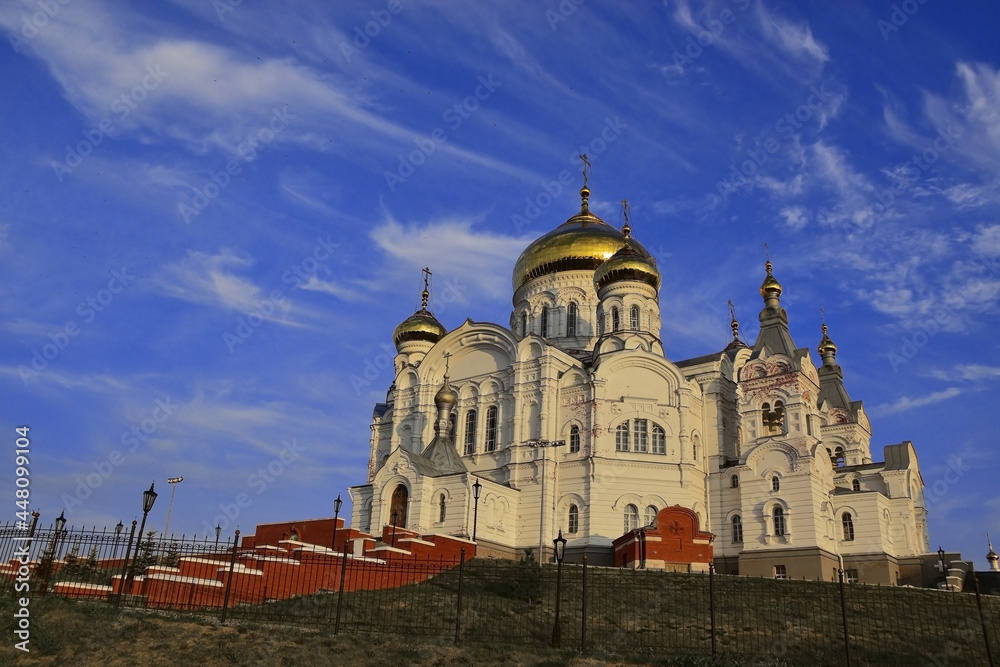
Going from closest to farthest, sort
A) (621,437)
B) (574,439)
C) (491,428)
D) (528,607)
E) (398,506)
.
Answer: (528,607)
(621,437)
(398,506)
(574,439)
(491,428)

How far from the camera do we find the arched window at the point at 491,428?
3478cm

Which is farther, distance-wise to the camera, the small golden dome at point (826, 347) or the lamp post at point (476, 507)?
the small golden dome at point (826, 347)

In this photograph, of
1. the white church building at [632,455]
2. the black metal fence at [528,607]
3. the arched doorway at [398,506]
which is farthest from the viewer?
the arched doorway at [398,506]

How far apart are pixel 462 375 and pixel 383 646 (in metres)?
23.3

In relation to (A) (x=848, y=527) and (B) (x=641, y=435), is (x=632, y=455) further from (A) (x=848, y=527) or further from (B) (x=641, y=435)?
(A) (x=848, y=527)

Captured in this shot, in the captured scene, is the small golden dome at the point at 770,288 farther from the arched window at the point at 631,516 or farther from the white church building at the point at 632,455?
the arched window at the point at 631,516

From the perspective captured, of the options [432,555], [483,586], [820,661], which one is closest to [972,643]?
[820,661]

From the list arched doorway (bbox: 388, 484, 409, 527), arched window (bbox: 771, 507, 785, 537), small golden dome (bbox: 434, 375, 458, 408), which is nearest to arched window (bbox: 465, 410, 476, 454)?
small golden dome (bbox: 434, 375, 458, 408)

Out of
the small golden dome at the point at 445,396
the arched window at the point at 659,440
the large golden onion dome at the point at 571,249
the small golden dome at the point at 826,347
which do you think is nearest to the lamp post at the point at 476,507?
the small golden dome at the point at 445,396

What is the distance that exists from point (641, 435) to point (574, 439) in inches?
99.1

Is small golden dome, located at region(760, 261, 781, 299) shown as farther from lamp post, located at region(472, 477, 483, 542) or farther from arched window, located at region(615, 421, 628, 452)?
lamp post, located at region(472, 477, 483, 542)

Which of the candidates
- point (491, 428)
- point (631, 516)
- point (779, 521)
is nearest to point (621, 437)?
point (631, 516)

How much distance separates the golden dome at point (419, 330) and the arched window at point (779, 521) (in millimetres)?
18175

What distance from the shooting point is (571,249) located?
1631 inches
